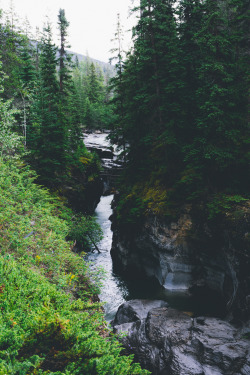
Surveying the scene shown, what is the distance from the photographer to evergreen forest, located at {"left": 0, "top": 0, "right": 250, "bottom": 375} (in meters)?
3.61

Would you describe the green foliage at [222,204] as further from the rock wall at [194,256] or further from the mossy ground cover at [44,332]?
the mossy ground cover at [44,332]

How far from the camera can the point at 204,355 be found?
9.12m

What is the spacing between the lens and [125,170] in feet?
75.6

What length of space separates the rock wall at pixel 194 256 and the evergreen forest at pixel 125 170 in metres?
1.02

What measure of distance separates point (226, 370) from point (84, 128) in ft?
215

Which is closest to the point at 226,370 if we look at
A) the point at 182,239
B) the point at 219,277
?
the point at 219,277

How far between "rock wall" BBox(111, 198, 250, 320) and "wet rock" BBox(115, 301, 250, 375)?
1.98 m

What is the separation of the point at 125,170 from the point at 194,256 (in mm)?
10877

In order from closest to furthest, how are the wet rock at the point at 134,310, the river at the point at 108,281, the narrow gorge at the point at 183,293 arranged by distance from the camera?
1. the narrow gorge at the point at 183,293
2. the wet rock at the point at 134,310
3. the river at the point at 108,281

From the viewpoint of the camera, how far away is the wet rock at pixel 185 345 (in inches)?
340

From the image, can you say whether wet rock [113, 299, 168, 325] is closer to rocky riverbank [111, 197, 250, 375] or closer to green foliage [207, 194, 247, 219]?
rocky riverbank [111, 197, 250, 375]

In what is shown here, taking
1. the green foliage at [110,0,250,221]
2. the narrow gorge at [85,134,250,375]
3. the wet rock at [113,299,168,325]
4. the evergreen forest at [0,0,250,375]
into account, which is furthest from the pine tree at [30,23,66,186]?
the wet rock at [113,299,168,325]

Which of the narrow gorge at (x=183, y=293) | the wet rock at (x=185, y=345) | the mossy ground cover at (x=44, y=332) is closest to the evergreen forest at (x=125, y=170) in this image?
the mossy ground cover at (x=44, y=332)

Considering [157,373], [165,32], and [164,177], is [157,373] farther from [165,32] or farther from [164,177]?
[165,32]
